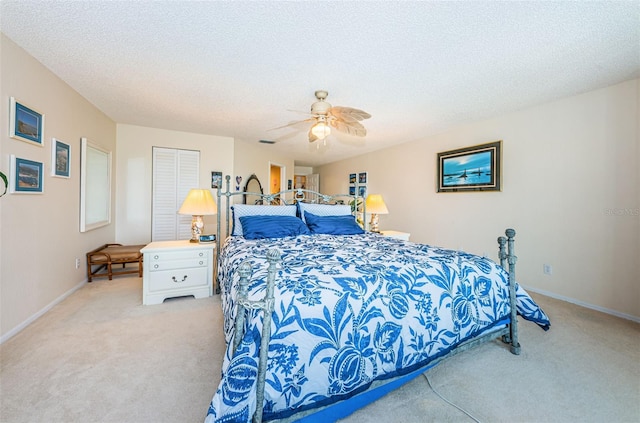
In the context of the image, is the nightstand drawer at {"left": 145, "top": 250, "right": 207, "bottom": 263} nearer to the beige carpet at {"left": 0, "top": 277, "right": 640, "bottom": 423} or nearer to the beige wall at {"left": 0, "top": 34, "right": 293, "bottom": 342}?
the beige carpet at {"left": 0, "top": 277, "right": 640, "bottom": 423}

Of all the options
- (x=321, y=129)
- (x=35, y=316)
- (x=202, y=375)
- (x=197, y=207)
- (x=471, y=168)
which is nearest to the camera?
(x=202, y=375)

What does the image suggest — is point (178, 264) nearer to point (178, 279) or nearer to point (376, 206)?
point (178, 279)

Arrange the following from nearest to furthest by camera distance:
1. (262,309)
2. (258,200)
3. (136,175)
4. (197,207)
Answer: (262,309)
(197,207)
(136,175)
(258,200)

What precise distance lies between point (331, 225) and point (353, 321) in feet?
6.74

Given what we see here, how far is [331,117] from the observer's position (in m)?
2.80

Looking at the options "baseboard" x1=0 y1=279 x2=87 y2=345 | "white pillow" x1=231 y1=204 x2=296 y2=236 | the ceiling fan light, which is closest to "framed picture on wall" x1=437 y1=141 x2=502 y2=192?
the ceiling fan light

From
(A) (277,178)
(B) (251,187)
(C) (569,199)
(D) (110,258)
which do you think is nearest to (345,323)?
(C) (569,199)

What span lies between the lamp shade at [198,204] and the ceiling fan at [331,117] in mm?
1444

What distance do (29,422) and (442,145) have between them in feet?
16.7

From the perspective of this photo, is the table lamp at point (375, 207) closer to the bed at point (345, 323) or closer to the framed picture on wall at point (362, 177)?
the bed at point (345, 323)

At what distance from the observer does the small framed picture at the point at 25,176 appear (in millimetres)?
2116

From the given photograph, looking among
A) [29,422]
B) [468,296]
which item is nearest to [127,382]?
[29,422]

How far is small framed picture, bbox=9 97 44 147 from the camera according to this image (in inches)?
82.7

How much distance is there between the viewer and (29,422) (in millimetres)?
1309
